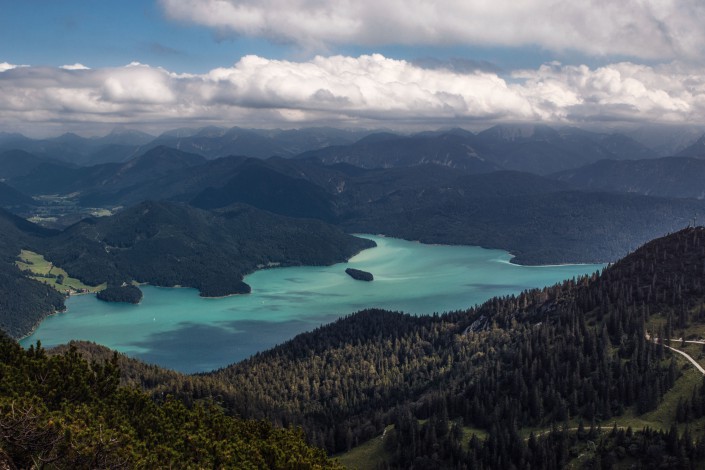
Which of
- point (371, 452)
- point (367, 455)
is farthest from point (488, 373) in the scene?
point (367, 455)

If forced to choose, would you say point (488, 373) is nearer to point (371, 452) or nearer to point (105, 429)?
point (371, 452)

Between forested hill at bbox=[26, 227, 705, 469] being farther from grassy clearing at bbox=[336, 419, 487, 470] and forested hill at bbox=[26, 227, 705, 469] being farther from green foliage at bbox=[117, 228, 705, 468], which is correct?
grassy clearing at bbox=[336, 419, 487, 470]

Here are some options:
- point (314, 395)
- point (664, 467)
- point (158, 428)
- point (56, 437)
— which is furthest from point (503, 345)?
point (56, 437)

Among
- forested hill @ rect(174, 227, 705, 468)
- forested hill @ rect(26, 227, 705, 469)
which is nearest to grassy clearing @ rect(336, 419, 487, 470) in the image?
forested hill @ rect(26, 227, 705, 469)

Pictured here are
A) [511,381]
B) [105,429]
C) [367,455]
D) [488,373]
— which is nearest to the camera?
[105,429]

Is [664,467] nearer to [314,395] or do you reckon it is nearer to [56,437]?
[56,437]
